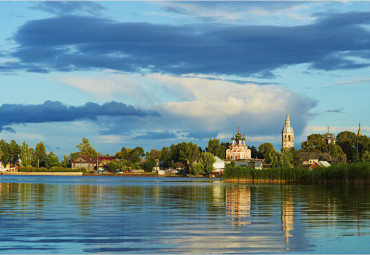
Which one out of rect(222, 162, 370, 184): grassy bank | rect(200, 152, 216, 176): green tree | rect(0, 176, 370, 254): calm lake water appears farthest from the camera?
rect(200, 152, 216, 176): green tree

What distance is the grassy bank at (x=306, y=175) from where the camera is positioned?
6906 cm

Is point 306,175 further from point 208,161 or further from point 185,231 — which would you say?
point 208,161

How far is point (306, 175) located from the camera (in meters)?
80.4

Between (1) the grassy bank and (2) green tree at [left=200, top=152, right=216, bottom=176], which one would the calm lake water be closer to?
(1) the grassy bank

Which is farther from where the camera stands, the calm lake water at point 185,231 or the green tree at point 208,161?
the green tree at point 208,161

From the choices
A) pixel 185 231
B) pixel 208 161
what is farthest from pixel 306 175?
pixel 208 161

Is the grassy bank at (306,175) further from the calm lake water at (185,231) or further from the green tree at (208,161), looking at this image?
the green tree at (208,161)

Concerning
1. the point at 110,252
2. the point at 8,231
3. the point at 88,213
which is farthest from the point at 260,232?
the point at 88,213

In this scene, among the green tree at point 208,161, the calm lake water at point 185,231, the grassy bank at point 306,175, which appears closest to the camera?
the calm lake water at point 185,231

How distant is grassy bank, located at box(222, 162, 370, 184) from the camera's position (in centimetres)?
6906

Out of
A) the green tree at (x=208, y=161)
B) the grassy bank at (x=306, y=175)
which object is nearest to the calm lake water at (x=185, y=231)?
the grassy bank at (x=306, y=175)

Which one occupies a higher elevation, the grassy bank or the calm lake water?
the grassy bank

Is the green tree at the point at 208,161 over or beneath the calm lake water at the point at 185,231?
over

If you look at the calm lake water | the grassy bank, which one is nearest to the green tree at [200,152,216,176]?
the grassy bank
